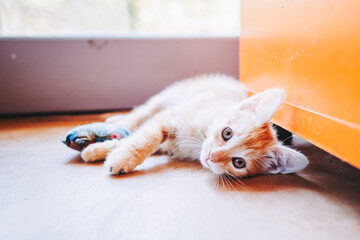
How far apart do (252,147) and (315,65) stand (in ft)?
1.29

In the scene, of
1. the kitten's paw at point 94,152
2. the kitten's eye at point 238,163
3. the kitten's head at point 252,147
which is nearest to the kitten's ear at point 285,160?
the kitten's head at point 252,147

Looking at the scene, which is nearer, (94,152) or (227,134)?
(227,134)

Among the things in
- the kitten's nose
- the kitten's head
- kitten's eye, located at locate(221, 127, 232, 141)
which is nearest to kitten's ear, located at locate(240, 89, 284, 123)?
the kitten's head

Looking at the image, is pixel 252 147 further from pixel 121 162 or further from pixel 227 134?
pixel 121 162

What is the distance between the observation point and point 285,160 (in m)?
1.08

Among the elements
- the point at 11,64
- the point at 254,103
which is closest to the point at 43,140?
the point at 11,64

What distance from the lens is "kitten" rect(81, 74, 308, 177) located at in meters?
1.07

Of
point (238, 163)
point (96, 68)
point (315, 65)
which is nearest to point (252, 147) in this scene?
point (238, 163)

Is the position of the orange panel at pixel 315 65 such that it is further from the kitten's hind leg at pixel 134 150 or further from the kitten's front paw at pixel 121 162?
the kitten's front paw at pixel 121 162

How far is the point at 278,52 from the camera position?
118cm

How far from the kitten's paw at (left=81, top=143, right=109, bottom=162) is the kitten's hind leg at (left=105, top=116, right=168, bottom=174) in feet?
0.30

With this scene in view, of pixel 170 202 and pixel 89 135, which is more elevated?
pixel 89 135

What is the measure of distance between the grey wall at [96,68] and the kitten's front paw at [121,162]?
1.44m

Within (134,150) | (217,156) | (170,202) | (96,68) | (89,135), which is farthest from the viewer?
(96,68)
